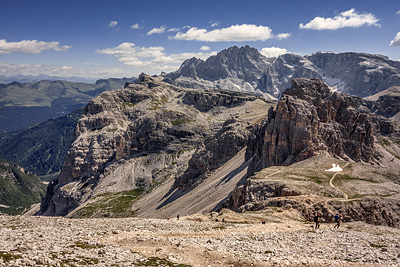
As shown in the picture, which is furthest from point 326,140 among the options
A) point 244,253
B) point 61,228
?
point 61,228

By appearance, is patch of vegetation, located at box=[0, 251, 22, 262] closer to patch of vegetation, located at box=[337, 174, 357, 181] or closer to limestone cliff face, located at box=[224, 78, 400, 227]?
limestone cliff face, located at box=[224, 78, 400, 227]

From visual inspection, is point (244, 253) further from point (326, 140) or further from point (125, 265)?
point (326, 140)

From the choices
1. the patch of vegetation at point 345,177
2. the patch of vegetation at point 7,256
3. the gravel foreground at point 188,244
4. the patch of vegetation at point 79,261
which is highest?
the patch of vegetation at point 7,256

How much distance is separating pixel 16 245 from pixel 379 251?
41985 millimetres

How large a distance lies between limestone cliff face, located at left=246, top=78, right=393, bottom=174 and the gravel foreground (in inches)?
2562

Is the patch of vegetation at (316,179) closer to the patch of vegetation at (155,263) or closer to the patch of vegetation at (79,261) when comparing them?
the patch of vegetation at (155,263)

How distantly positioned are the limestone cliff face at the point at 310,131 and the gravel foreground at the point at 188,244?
65.1 meters

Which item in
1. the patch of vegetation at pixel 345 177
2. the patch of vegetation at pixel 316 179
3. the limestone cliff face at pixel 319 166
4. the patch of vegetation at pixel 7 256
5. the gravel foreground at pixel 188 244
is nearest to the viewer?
the patch of vegetation at pixel 7 256

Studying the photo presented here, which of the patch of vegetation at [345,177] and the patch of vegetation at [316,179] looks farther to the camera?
the patch of vegetation at [345,177]

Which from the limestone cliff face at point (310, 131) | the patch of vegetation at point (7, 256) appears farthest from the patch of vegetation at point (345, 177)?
the patch of vegetation at point (7, 256)

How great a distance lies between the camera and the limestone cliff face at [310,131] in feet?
376

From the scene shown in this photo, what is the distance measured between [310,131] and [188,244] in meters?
91.3

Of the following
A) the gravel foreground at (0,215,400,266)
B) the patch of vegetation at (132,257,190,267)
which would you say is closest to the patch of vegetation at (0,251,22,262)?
the gravel foreground at (0,215,400,266)

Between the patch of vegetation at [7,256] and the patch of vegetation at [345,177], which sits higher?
the patch of vegetation at [7,256]
